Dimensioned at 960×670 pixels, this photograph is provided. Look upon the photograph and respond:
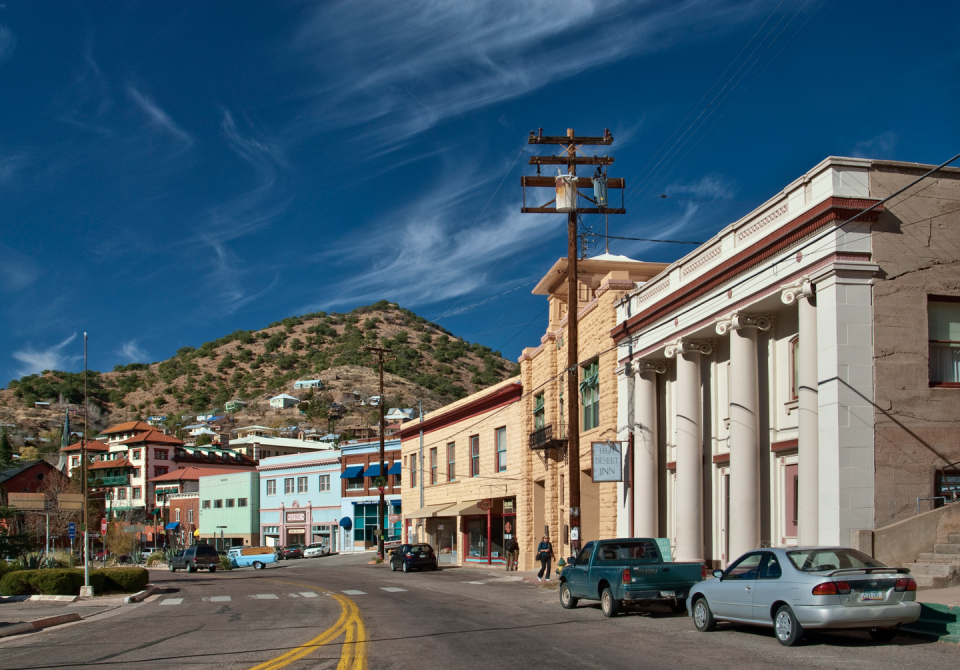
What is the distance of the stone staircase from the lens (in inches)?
605

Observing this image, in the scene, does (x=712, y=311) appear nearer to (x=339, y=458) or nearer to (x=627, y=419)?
(x=627, y=419)

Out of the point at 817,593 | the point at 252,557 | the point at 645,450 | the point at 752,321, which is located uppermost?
the point at 752,321

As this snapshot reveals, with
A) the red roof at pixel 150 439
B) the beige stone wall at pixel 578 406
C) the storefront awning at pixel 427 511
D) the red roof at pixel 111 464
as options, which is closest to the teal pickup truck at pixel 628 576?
the beige stone wall at pixel 578 406

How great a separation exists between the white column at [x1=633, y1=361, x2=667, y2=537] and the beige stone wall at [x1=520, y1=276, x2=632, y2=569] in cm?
187

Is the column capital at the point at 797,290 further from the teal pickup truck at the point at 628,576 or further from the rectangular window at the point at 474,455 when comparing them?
the rectangular window at the point at 474,455

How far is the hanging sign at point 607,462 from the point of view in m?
27.1

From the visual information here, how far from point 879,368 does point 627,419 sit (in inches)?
445

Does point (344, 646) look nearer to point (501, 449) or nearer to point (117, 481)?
point (501, 449)

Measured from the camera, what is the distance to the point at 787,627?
12.2 metres

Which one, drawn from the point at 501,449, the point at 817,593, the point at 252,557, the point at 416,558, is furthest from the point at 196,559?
the point at 817,593

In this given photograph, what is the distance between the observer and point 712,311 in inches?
906

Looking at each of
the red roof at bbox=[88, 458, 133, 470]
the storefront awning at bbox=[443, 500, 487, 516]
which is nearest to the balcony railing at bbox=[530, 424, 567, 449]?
the storefront awning at bbox=[443, 500, 487, 516]

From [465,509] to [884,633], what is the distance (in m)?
32.1

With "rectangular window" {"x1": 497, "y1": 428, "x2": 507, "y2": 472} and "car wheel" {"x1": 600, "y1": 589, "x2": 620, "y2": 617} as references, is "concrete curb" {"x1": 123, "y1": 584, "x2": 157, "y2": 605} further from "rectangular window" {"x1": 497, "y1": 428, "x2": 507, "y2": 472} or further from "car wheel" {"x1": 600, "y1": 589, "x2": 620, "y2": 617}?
"car wheel" {"x1": 600, "y1": 589, "x2": 620, "y2": 617}
